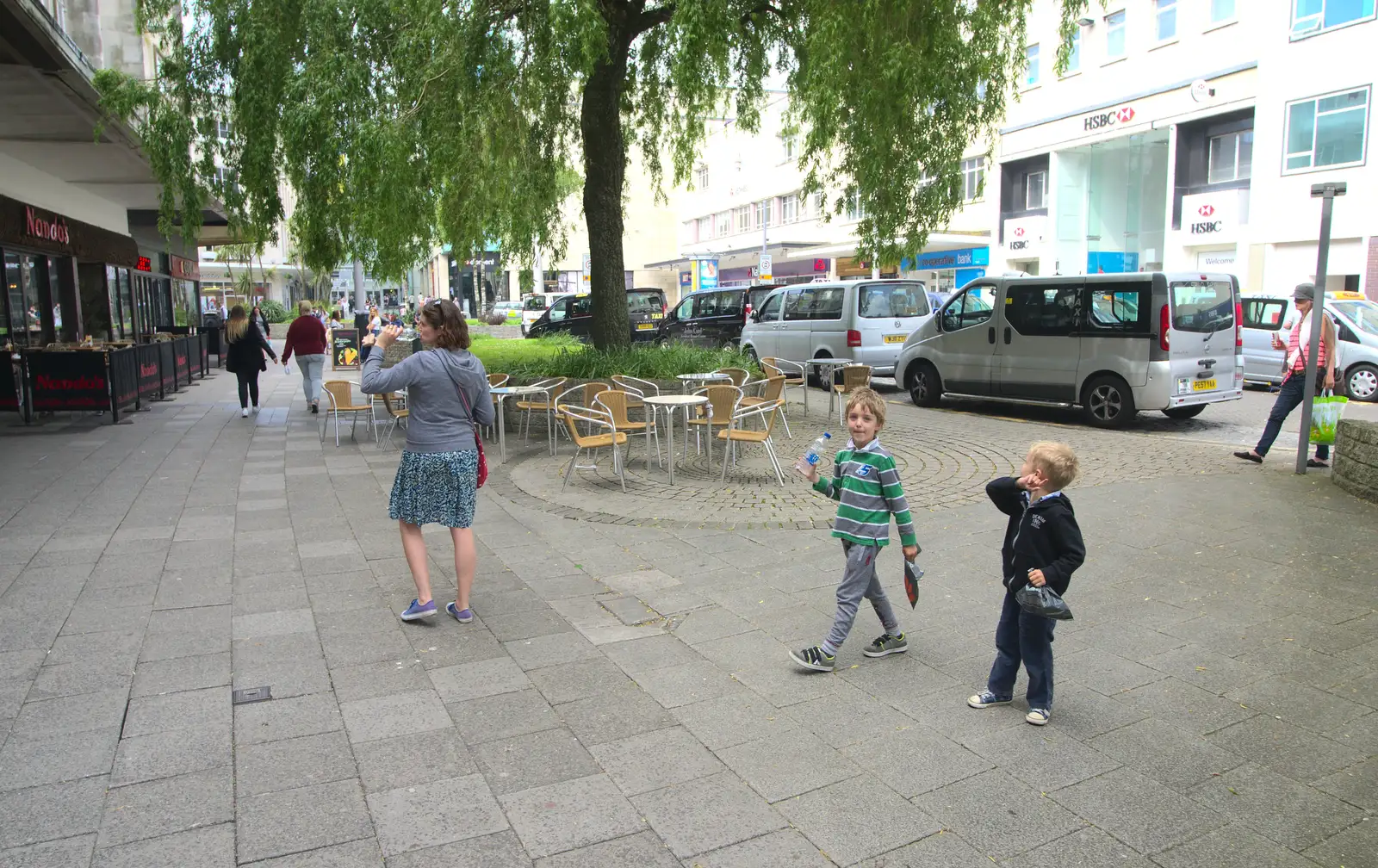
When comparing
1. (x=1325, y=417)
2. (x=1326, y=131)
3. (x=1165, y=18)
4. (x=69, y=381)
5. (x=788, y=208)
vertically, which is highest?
(x=1165, y=18)

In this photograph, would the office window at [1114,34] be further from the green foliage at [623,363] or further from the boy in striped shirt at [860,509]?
the boy in striped shirt at [860,509]

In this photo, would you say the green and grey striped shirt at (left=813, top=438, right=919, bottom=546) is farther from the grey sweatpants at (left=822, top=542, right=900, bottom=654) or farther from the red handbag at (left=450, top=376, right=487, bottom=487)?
the red handbag at (left=450, top=376, right=487, bottom=487)

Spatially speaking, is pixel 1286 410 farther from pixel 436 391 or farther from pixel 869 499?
pixel 436 391

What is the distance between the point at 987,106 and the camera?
1157 centimetres

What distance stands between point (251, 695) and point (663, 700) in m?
1.75

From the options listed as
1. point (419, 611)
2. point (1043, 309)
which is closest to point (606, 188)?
point (1043, 309)

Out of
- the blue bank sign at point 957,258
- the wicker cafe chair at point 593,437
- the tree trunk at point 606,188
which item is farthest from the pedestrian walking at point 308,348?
the blue bank sign at point 957,258

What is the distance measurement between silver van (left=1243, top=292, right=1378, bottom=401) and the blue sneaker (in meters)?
11.8

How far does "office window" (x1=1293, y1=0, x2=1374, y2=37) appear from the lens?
23.0 m

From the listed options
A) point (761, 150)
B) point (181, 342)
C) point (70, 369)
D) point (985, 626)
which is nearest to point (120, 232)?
point (181, 342)

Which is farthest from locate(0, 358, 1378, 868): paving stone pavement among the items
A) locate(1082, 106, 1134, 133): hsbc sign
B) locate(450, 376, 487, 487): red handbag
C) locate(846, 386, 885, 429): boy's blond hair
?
locate(1082, 106, 1134, 133): hsbc sign

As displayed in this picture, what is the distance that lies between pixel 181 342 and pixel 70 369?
6.62m

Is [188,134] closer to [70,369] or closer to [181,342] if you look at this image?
[70,369]

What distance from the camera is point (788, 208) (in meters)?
49.0
